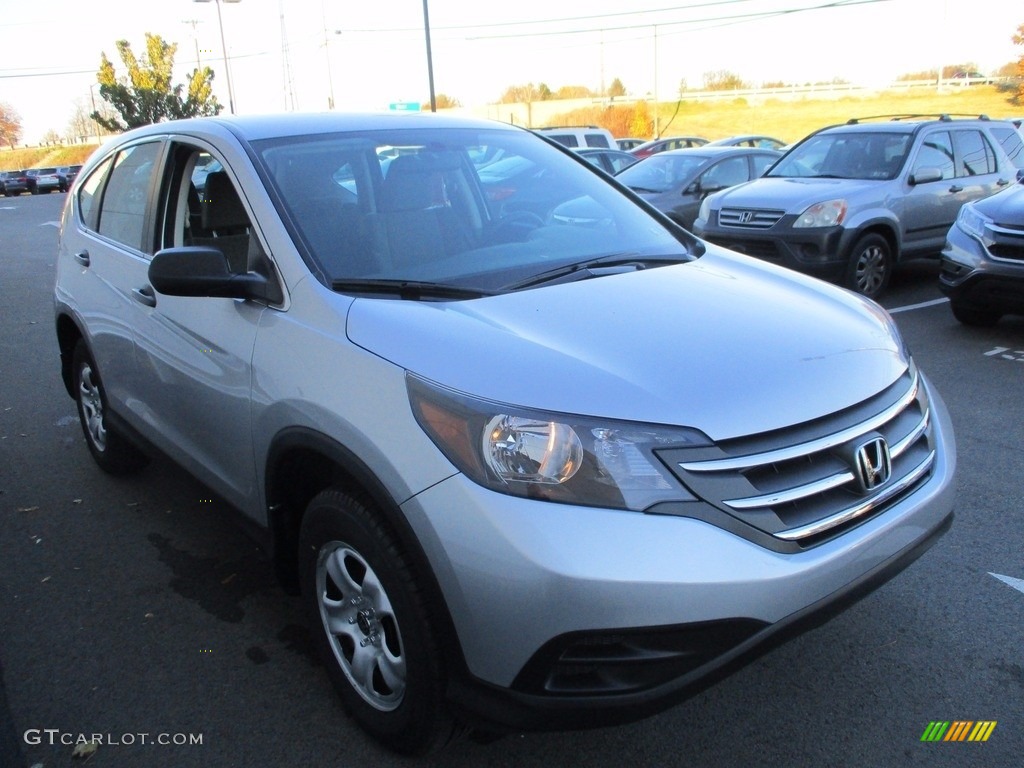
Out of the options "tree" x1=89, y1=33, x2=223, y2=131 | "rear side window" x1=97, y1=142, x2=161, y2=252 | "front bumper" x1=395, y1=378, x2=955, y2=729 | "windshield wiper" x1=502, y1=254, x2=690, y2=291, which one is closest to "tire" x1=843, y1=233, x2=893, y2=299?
"windshield wiper" x1=502, y1=254, x2=690, y2=291

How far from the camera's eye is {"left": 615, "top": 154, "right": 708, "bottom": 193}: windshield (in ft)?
38.8

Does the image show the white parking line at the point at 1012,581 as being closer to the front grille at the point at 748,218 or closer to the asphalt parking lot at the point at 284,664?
the asphalt parking lot at the point at 284,664

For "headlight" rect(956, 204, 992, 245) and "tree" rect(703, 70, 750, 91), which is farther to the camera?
"tree" rect(703, 70, 750, 91)

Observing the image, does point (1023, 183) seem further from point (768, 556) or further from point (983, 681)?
point (768, 556)

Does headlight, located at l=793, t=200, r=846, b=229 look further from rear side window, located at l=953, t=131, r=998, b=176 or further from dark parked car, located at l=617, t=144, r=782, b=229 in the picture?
dark parked car, located at l=617, t=144, r=782, b=229

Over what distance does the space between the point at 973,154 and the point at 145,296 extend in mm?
9288

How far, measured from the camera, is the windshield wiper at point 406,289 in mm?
2691

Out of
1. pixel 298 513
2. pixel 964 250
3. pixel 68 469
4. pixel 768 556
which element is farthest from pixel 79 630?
pixel 964 250

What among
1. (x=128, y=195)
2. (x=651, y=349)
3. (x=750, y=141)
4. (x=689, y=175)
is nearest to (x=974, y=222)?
(x=689, y=175)

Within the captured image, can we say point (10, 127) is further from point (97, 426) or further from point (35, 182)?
point (97, 426)

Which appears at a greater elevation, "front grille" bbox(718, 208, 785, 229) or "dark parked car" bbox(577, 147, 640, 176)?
"dark parked car" bbox(577, 147, 640, 176)

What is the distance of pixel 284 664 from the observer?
10.1ft

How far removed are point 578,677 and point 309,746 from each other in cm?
105

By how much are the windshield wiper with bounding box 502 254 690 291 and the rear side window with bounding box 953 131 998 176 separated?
25.4 ft
